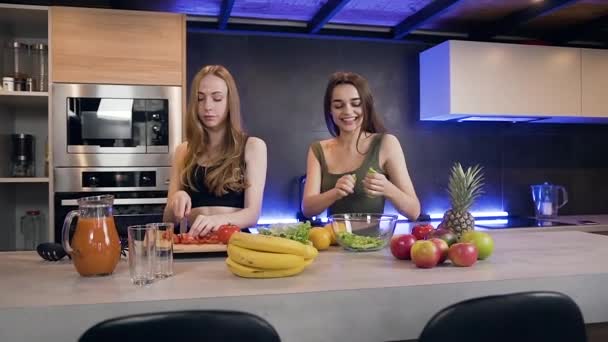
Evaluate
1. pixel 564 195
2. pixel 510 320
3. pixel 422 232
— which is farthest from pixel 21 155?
pixel 564 195

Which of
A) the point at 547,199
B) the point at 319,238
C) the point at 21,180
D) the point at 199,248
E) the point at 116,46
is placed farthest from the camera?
the point at 547,199

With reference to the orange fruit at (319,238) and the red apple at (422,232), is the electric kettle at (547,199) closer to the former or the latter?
the red apple at (422,232)

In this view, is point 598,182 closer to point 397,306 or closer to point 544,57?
point 544,57

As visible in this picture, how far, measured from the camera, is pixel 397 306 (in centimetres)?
94

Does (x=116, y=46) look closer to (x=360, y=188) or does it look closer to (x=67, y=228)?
(x=360, y=188)

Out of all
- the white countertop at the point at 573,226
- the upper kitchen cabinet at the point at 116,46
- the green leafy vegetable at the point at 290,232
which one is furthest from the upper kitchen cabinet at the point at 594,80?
the green leafy vegetable at the point at 290,232

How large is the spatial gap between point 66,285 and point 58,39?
1.96 meters

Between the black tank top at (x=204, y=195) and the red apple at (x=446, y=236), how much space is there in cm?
71

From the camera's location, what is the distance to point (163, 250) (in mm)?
1031

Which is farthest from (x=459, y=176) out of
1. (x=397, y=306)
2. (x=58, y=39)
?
(x=58, y=39)

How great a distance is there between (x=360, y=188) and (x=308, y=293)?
1.00 meters

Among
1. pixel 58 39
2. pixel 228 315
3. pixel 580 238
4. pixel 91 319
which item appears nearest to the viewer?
pixel 228 315

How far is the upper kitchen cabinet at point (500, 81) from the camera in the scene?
120 inches

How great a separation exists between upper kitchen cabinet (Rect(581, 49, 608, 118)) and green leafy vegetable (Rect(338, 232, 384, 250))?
2559 millimetres
